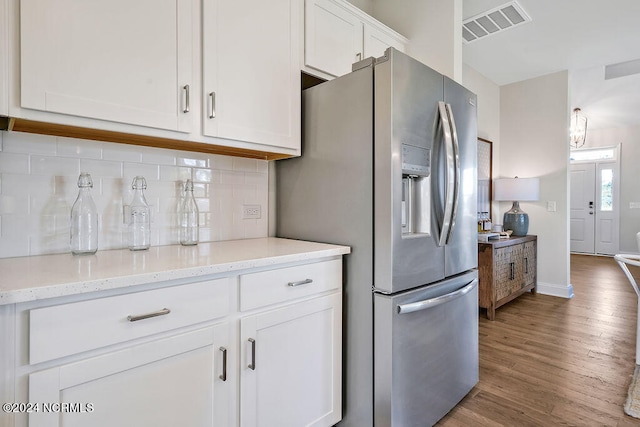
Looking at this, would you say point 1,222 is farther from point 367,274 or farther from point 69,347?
point 367,274

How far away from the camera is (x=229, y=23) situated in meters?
1.52

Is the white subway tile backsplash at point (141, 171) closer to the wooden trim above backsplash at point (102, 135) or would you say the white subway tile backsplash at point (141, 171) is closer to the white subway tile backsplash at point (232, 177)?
the wooden trim above backsplash at point (102, 135)

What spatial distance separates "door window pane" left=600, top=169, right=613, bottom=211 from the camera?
279 inches

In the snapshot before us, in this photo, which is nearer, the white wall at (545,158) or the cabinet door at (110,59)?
the cabinet door at (110,59)

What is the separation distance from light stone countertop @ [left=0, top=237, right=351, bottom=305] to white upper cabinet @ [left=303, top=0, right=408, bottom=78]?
3.56 feet

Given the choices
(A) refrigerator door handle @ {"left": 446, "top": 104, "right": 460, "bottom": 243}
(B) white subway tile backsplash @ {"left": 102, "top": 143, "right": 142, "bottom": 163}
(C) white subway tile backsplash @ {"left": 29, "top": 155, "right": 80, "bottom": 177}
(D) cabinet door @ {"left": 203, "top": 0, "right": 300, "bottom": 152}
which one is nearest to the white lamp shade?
(A) refrigerator door handle @ {"left": 446, "top": 104, "right": 460, "bottom": 243}

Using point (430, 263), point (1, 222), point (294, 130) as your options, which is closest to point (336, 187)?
point (294, 130)

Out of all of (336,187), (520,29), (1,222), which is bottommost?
(1,222)

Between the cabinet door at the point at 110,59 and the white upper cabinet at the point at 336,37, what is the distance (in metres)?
0.72

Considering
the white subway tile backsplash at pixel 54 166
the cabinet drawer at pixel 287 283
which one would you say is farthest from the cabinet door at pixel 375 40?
the white subway tile backsplash at pixel 54 166

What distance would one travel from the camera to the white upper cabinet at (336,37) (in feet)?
6.22

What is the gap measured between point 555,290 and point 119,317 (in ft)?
15.6

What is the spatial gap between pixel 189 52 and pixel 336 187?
34.4 inches

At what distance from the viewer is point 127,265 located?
1123mm
